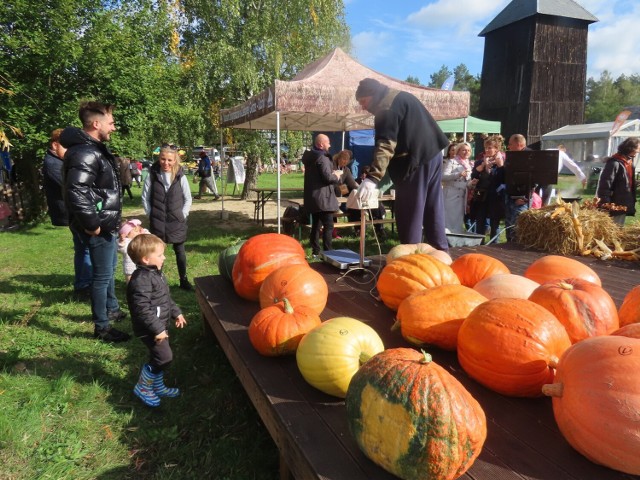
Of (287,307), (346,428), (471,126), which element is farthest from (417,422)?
(471,126)

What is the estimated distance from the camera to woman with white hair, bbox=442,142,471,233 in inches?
269

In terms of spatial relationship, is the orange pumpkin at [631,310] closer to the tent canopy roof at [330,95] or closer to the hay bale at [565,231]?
the hay bale at [565,231]

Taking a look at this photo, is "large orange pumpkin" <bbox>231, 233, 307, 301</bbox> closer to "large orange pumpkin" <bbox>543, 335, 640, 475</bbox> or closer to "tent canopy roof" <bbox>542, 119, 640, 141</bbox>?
"large orange pumpkin" <bbox>543, 335, 640, 475</bbox>

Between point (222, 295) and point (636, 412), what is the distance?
270cm

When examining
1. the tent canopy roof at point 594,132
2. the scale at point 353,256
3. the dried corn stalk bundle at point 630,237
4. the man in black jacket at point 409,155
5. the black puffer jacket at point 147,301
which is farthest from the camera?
the tent canopy roof at point 594,132

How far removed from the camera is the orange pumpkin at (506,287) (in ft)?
7.91

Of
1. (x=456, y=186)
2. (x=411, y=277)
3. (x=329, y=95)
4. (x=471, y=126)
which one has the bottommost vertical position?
(x=411, y=277)

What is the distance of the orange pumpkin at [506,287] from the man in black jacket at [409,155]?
4.05ft

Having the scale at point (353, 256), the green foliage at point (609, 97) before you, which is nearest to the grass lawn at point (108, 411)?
the scale at point (353, 256)

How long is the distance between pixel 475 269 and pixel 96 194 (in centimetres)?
306

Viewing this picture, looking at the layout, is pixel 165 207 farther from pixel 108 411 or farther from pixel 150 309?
pixel 108 411

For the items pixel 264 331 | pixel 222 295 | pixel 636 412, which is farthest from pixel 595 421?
pixel 222 295

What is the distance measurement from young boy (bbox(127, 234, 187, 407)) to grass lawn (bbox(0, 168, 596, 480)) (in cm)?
18

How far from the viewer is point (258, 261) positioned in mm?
3086
